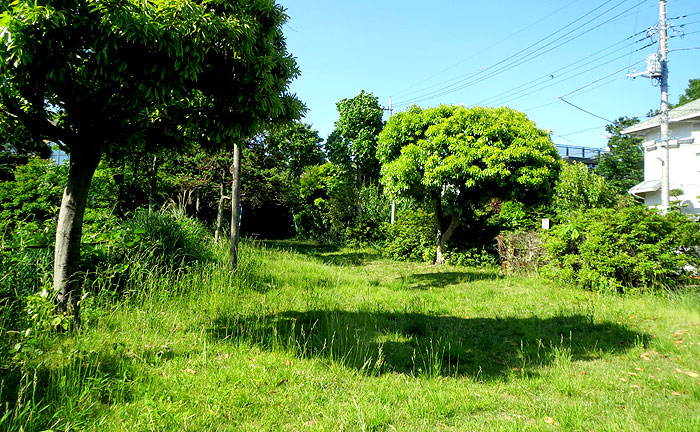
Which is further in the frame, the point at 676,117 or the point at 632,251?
the point at 676,117

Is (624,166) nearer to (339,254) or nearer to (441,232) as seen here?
(441,232)

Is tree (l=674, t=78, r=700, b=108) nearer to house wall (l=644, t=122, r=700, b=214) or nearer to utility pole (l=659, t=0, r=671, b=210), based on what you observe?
house wall (l=644, t=122, r=700, b=214)

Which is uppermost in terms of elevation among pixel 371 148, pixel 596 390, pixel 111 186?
pixel 371 148

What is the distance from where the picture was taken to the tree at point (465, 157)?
11094 millimetres

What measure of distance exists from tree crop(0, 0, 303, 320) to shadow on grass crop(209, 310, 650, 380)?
2.05 metres

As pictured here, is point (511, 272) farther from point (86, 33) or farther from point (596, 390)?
point (86, 33)

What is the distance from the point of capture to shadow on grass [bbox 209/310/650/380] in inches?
160

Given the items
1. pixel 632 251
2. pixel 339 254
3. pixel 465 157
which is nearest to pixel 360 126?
pixel 339 254

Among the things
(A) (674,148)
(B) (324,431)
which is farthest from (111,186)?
(A) (674,148)

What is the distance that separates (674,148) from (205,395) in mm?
26374

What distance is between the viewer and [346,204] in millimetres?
20516

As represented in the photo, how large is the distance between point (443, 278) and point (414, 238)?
15.9ft

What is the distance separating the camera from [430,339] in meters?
4.79

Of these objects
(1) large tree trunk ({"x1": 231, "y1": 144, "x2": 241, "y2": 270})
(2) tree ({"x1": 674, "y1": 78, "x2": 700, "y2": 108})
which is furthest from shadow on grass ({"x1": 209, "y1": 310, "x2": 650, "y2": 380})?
(2) tree ({"x1": 674, "y1": 78, "x2": 700, "y2": 108})
